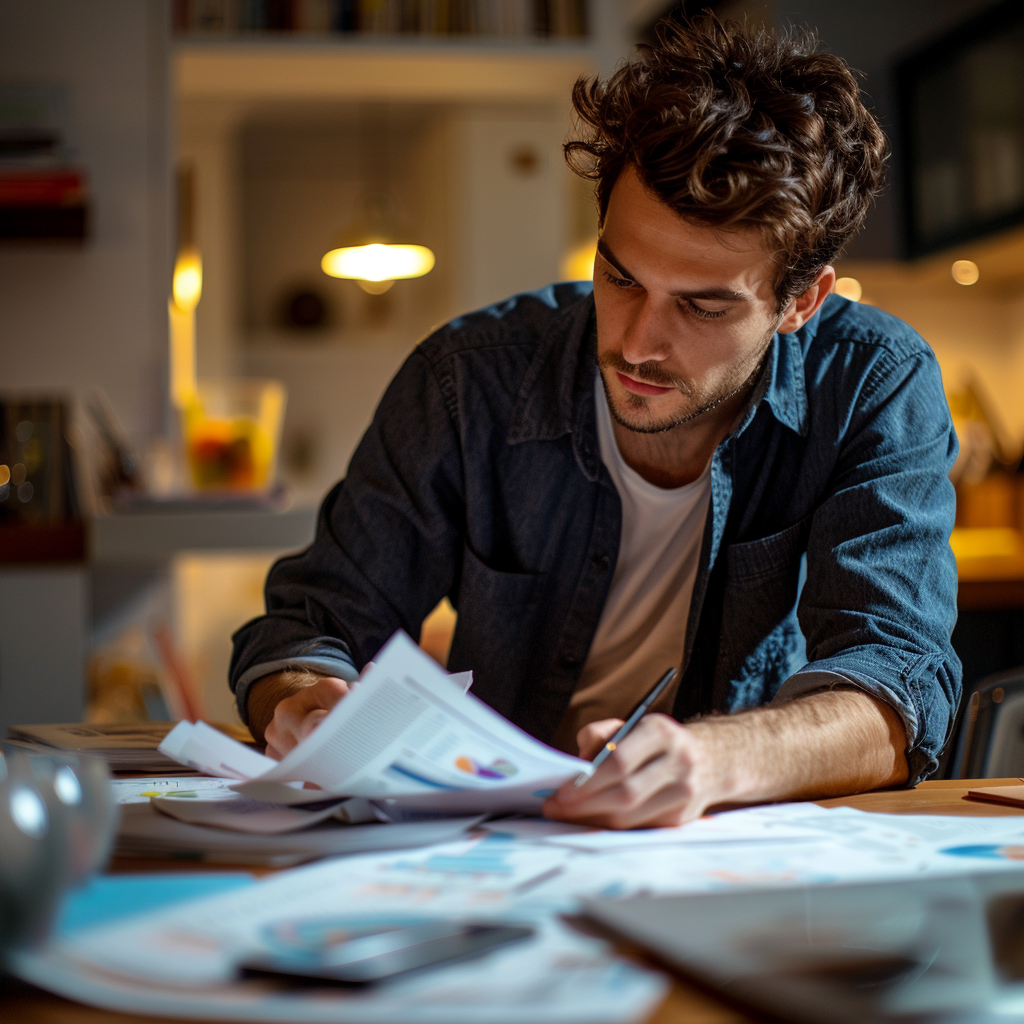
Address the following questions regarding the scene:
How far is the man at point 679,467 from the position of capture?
1099mm

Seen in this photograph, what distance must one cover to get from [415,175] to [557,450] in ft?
16.3

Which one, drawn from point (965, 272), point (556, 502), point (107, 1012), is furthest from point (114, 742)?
point (965, 272)

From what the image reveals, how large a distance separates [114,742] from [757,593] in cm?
66

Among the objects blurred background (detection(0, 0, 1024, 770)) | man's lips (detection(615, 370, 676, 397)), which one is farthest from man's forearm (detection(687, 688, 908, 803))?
blurred background (detection(0, 0, 1024, 770))

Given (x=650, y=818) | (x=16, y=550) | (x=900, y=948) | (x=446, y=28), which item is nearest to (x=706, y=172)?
(x=650, y=818)

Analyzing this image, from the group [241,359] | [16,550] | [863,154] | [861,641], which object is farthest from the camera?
Result: [241,359]

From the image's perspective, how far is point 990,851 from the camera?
721 mm

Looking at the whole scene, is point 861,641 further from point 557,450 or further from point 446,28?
point 446,28

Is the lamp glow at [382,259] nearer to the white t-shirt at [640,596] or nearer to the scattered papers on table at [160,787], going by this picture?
the white t-shirt at [640,596]

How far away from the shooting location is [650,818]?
77cm

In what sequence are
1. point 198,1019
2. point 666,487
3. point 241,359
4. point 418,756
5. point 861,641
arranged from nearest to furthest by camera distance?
1. point 198,1019
2. point 418,756
3. point 861,641
4. point 666,487
5. point 241,359

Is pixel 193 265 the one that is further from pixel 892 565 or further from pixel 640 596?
pixel 892 565

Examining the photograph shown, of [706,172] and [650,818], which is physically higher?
[706,172]

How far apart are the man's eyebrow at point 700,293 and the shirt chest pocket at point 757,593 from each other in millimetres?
265
